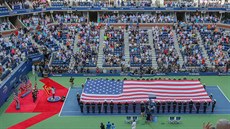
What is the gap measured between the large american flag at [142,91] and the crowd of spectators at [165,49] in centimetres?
920

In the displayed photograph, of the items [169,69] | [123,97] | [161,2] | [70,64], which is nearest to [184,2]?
[161,2]

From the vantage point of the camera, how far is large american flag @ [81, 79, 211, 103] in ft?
80.7

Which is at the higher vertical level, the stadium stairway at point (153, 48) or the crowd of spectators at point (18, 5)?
the crowd of spectators at point (18, 5)

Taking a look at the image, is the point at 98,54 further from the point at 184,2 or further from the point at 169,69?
the point at 184,2

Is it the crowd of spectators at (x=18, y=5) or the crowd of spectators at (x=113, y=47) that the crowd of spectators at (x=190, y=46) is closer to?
the crowd of spectators at (x=113, y=47)

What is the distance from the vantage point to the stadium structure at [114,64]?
944 inches

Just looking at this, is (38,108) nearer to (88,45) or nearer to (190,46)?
(88,45)

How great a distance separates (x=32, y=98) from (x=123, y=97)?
8230 millimetres

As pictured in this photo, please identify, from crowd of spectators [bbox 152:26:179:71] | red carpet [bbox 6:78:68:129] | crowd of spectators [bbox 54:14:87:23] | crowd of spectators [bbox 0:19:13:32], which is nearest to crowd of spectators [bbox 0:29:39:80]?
crowd of spectators [bbox 0:19:13:32]

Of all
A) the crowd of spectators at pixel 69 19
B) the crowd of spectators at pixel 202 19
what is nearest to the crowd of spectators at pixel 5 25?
the crowd of spectators at pixel 69 19

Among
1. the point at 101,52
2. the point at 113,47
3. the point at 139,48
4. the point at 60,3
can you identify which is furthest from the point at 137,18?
the point at 60,3

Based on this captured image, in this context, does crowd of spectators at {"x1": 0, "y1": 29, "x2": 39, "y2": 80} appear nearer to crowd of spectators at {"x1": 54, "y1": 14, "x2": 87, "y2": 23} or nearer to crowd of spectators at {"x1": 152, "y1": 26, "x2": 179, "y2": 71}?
crowd of spectators at {"x1": 54, "y1": 14, "x2": 87, "y2": 23}

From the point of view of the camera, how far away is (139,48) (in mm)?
39531

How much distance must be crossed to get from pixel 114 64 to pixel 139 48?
15.3 feet
